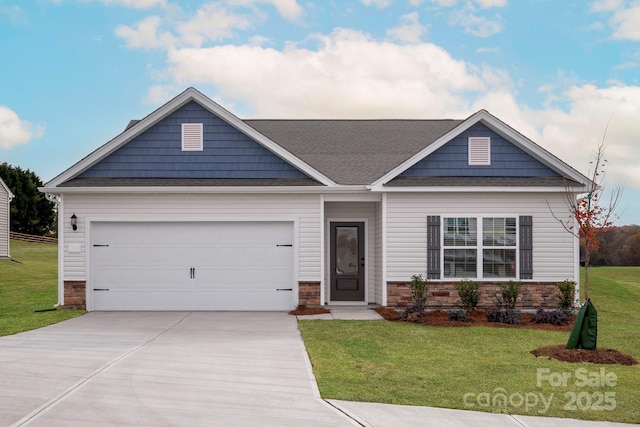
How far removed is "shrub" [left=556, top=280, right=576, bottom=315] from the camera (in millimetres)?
14797

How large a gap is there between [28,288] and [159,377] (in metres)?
18.8

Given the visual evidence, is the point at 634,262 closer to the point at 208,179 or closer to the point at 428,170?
the point at 428,170

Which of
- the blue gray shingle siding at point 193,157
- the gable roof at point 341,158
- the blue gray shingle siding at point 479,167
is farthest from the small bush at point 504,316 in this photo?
the blue gray shingle siding at point 193,157

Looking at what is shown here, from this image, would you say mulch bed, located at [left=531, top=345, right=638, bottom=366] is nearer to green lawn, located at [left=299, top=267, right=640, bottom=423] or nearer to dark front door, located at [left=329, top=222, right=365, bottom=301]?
green lawn, located at [left=299, top=267, right=640, bottom=423]

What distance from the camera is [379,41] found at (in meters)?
17.0

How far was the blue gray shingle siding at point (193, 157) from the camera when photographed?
16250 mm

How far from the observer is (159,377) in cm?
826

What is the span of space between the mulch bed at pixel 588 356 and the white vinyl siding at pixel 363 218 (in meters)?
6.87

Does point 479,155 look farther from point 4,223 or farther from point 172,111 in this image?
point 4,223

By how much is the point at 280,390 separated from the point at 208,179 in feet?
30.8

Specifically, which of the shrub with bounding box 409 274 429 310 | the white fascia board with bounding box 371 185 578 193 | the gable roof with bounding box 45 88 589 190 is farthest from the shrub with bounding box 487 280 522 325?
the gable roof with bounding box 45 88 589 190

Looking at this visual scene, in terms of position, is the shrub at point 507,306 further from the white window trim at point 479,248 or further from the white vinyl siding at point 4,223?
the white vinyl siding at point 4,223

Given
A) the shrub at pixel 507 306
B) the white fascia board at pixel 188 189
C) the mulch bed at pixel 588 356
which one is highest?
the white fascia board at pixel 188 189

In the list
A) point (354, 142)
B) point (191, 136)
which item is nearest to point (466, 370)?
point (191, 136)
